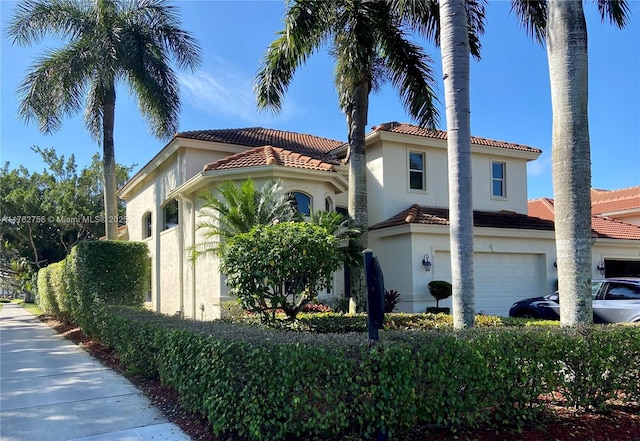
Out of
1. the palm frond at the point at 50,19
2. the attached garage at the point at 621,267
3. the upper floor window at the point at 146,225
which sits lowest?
the attached garage at the point at 621,267

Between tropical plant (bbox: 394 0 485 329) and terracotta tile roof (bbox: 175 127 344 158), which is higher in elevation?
terracotta tile roof (bbox: 175 127 344 158)

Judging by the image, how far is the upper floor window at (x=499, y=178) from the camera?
2014cm

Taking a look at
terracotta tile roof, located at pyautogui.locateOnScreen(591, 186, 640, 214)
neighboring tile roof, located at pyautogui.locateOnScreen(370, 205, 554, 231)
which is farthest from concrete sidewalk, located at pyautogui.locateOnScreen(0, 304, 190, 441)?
terracotta tile roof, located at pyautogui.locateOnScreen(591, 186, 640, 214)

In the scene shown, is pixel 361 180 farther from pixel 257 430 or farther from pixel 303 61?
pixel 257 430

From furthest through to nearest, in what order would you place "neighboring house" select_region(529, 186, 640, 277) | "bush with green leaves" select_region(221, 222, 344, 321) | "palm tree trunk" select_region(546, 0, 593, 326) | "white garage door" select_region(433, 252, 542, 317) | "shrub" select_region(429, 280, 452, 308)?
"neighboring house" select_region(529, 186, 640, 277)
"white garage door" select_region(433, 252, 542, 317)
"shrub" select_region(429, 280, 452, 308)
"bush with green leaves" select_region(221, 222, 344, 321)
"palm tree trunk" select_region(546, 0, 593, 326)

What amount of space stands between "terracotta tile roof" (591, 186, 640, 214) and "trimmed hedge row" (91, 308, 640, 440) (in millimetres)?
23952

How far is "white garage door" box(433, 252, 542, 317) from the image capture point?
16.7m

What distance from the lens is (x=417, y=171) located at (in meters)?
18.5

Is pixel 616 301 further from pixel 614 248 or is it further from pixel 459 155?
pixel 614 248

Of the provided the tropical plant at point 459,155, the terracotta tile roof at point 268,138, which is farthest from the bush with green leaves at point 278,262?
the terracotta tile roof at point 268,138

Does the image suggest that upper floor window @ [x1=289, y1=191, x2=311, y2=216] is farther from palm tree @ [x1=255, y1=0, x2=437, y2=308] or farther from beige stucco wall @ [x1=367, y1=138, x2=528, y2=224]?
beige stucco wall @ [x1=367, y1=138, x2=528, y2=224]

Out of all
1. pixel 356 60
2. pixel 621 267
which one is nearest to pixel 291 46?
pixel 356 60

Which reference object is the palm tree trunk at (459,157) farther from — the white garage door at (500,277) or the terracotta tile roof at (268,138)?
the terracotta tile roof at (268,138)

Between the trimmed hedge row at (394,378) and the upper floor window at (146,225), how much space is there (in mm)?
17951
